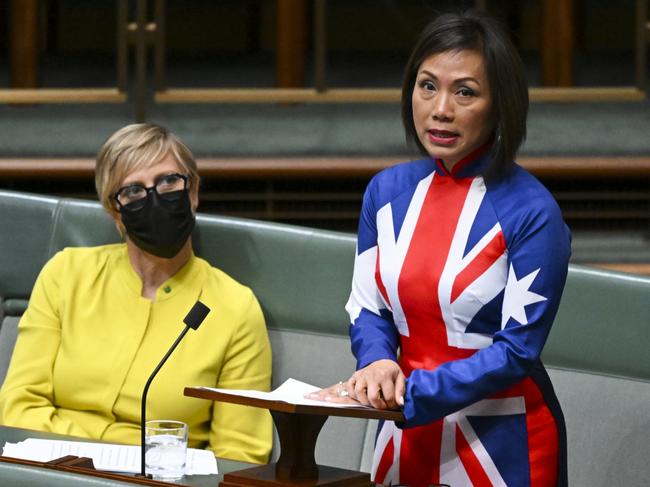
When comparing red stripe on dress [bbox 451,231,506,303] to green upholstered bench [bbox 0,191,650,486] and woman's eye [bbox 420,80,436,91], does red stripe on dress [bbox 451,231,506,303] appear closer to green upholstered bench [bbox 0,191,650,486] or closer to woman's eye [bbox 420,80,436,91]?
woman's eye [bbox 420,80,436,91]

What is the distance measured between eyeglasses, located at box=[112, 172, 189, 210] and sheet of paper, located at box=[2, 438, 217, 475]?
1.93 ft

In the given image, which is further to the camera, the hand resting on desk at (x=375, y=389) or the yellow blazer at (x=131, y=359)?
the yellow blazer at (x=131, y=359)

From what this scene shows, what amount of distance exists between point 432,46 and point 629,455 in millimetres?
947

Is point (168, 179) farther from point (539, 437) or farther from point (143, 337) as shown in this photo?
point (539, 437)

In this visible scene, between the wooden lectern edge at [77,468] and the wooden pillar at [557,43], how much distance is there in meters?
3.08

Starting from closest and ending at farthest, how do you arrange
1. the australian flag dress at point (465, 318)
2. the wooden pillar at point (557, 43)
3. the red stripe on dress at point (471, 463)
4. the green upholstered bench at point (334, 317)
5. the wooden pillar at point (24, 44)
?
the australian flag dress at point (465, 318) → the red stripe on dress at point (471, 463) → the green upholstered bench at point (334, 317) → the wooden pillar at point (557, 43) → the wooden pillar at point (24, 44)

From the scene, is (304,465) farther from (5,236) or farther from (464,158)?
(5,236)

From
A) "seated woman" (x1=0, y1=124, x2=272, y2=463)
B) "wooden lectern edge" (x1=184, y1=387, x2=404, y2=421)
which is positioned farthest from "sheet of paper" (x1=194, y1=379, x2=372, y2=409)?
"seated woman" (x1=0, y1=124, x2=272, y2=463)

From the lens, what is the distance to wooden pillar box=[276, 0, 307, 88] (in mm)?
4422

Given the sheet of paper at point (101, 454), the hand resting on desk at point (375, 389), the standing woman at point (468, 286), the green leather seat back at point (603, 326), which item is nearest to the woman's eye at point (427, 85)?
the standing woman at point (468, 286)

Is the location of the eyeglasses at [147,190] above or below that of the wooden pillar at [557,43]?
below

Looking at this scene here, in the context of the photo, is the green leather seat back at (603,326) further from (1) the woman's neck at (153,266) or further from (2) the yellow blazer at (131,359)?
(1) the woman's neck at (153,266)

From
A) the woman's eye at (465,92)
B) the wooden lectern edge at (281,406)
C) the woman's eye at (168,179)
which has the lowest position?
the wooden lectern edge at (281,406)

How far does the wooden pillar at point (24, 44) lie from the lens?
4430 mm
